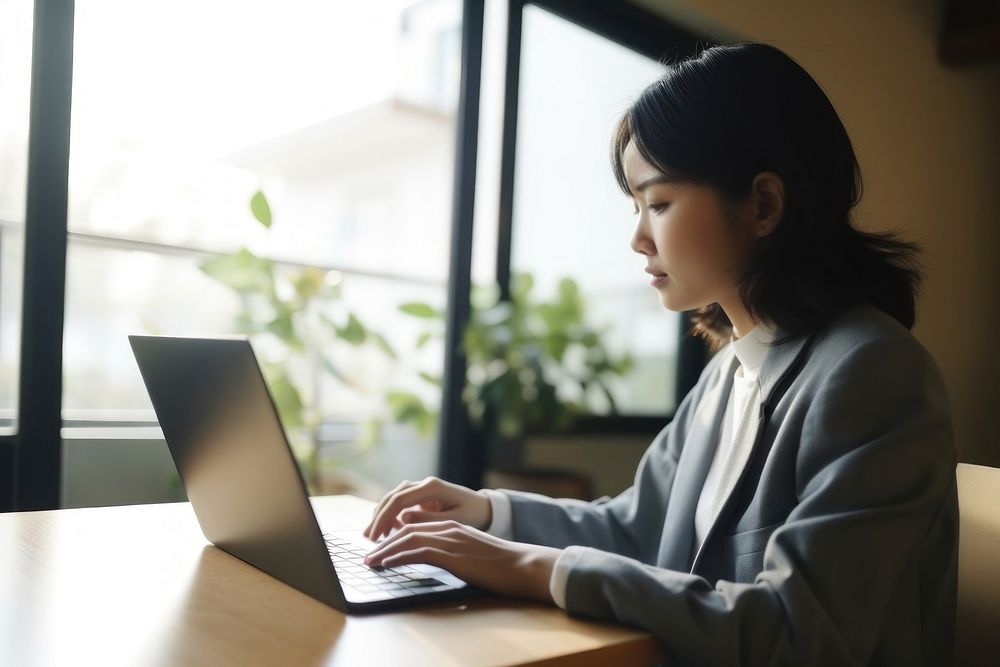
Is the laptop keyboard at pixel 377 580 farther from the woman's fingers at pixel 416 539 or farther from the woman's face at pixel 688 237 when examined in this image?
the woman's face at pixel 688 237

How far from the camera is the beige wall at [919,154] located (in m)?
3.07

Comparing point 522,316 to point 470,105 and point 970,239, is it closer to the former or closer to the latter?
point 470,105

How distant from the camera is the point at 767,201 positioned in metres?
1.03

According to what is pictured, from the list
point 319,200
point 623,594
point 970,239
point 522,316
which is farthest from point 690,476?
point 970,239

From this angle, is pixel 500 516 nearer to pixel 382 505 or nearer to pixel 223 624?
pixel 382 505

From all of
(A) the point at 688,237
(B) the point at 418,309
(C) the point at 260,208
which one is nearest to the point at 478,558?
(A) the point at 688,237

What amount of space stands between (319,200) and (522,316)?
77 cm

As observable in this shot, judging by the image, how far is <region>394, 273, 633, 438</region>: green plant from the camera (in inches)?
99.2

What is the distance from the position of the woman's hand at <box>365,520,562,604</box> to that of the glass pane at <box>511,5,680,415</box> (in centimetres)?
192

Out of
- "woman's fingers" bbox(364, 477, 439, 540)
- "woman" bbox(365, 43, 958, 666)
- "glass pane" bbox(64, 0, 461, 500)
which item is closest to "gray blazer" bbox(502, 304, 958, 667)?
"woman" bbox(365, 43, 958, 666)

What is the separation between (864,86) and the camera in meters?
→ 3.47

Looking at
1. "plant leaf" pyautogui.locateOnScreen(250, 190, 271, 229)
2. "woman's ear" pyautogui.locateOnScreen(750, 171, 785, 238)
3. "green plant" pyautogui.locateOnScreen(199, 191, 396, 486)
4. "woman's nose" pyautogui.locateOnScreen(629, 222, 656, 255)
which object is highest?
"plant leaf" pyautogui.locateOnScreen(250, 190, 271, 229)

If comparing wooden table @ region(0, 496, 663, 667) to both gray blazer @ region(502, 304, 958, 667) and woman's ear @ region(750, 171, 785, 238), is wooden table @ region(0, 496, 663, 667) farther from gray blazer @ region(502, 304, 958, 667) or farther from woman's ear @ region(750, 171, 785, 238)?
woman's ear @ region(750, 171, 785, 238)

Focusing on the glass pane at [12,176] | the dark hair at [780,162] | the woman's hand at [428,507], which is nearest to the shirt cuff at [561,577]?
the woman's hand at [428,507]
